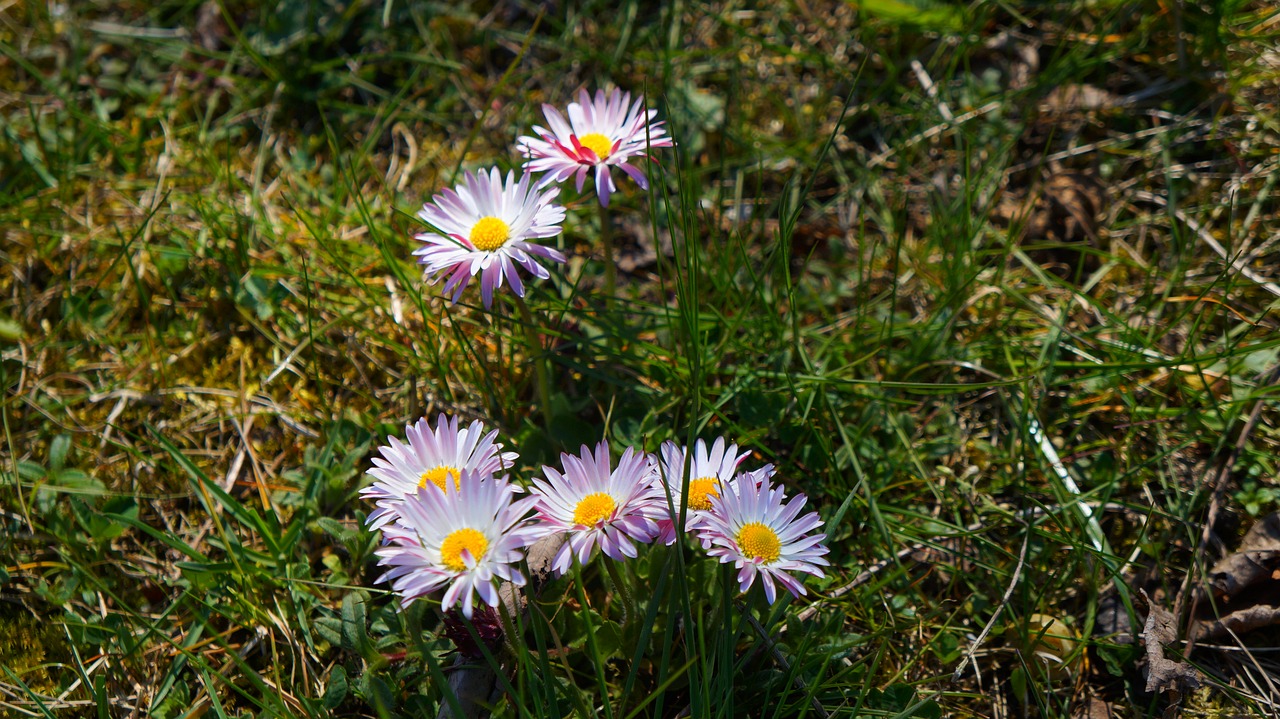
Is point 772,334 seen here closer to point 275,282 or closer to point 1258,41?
point 275,282

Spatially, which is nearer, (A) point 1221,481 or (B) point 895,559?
(B) point 895,559

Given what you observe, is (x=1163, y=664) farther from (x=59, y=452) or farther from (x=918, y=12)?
(x=59, y=452)

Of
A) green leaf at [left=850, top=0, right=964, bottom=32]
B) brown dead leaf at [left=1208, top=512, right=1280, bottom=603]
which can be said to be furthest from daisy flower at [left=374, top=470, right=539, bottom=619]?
green leaf at [left=850, top=0, right=964, bottom=32]

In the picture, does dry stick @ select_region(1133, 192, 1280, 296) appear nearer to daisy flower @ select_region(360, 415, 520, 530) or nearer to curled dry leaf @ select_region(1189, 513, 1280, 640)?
curled dry leaf @ select_region(1189, 513, 1280, 640)

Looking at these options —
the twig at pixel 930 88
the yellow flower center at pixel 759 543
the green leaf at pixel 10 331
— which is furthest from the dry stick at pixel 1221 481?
the green leaf at pixel 10 331

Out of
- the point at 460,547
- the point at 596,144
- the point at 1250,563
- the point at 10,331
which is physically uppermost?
the point at 10,331

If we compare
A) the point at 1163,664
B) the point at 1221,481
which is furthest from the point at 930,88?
the point at 1163,664

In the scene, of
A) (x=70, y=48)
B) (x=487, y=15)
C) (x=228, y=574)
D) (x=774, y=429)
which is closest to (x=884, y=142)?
(x=774, y=429)
